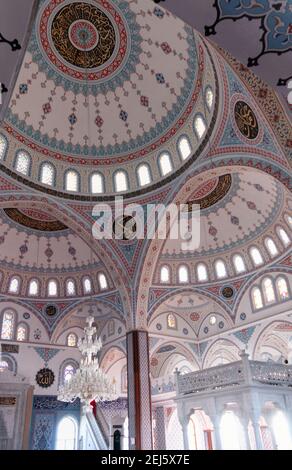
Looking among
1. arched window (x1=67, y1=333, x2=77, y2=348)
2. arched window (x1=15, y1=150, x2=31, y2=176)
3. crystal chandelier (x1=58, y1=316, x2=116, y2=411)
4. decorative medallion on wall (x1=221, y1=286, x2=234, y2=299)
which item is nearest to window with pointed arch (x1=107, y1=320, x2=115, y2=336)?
arched window (x1=67, y1=333, x2=77, y2=348)

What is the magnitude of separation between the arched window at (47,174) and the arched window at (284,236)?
804cm

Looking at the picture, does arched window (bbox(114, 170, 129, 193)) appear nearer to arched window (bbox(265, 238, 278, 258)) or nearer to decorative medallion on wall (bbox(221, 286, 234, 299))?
arched window (bbox(265, 238, 278, 258))

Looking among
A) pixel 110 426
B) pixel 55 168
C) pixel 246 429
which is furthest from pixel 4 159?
pixel 110 426

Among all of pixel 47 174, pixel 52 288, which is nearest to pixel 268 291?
pixel 52 288

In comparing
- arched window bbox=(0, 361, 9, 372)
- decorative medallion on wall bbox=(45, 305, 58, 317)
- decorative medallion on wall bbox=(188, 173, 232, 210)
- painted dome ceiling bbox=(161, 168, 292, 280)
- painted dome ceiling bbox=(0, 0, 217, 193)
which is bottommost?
arched window bbox=(0, 361, 9, 372)

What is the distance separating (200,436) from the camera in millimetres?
18266

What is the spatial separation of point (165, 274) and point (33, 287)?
219 inches

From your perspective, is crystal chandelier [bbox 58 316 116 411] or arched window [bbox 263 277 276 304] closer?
crystal chandelier [bbox 58 316 116 411]

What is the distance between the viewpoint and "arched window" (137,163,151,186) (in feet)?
44.0

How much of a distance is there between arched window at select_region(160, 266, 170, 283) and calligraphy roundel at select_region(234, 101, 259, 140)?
777 cm

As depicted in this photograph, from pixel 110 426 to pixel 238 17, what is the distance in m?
16.6

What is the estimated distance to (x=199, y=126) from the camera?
11.8 metres

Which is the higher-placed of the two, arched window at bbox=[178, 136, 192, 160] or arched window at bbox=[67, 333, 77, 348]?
arched window at bbox=[178, 136, 192, 160]

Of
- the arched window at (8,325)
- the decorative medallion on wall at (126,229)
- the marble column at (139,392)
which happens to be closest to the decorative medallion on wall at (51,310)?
the arched window at (8,325)
